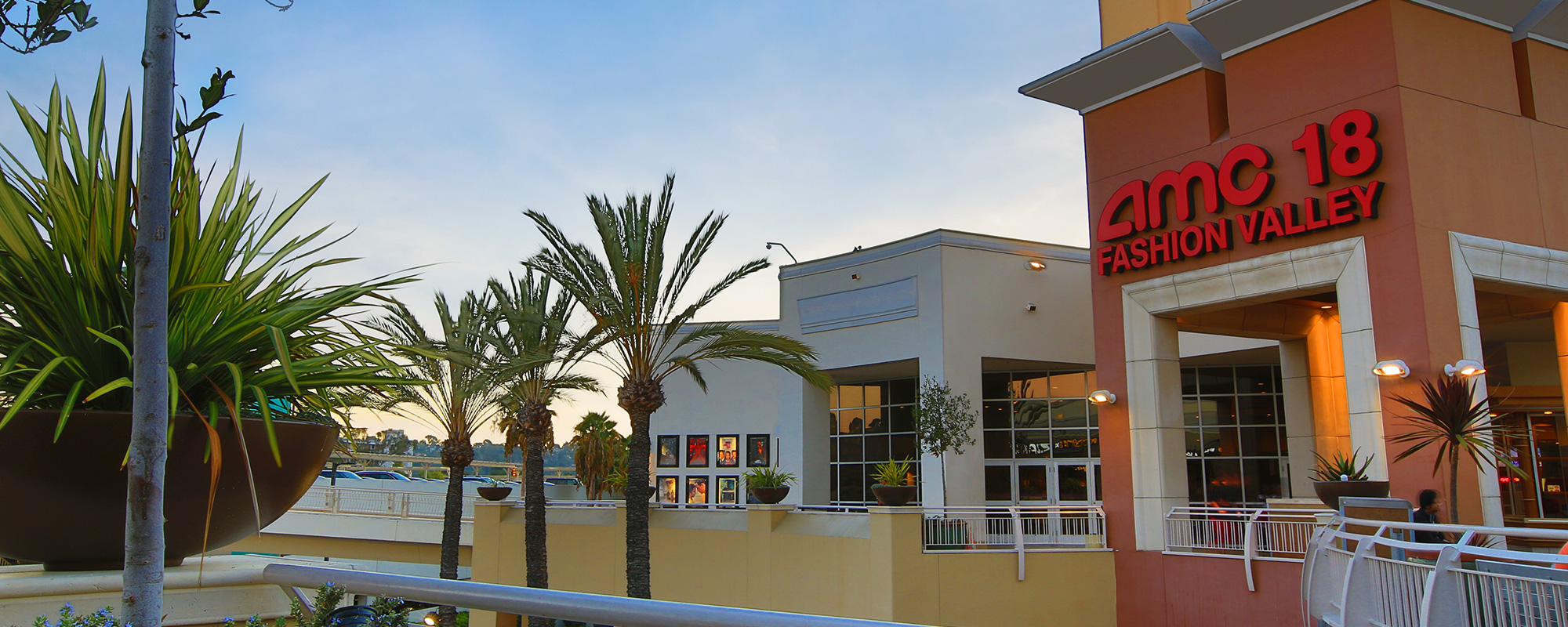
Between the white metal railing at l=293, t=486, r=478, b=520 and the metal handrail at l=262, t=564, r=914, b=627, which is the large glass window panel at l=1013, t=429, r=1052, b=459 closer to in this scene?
the white metal railing at l=293, t=486, r=478, b=520

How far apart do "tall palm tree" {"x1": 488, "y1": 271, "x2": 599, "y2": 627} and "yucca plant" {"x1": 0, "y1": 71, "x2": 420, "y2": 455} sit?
17.7 metres

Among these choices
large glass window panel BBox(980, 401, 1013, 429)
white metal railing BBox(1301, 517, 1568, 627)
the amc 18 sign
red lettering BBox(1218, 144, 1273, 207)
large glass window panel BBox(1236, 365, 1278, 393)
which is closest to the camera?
white metal railing BBox(1301, 517, 1568, 627)

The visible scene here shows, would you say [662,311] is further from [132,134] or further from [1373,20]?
[132,134]

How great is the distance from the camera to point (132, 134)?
3357 mm

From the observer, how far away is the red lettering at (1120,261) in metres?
18.0

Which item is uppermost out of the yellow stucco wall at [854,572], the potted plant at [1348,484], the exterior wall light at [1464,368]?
the exterior wall light at [1464,368]

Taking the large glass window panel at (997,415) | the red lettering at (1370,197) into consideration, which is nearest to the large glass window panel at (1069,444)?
the large glass window panel at (997,415)

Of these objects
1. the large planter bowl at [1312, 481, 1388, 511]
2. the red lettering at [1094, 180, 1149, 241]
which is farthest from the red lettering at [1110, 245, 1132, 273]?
the large planter bowl at [1312, 481, 1388, 511]

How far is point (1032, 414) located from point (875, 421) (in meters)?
4.59

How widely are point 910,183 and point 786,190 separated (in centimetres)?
405

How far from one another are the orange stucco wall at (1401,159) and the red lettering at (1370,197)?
11 cm

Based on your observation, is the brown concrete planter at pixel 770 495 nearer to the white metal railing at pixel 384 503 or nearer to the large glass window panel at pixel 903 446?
the large glass window panel at pixel 903 446

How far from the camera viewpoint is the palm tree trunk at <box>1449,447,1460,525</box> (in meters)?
12.9

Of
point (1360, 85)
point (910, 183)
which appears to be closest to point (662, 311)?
point (1360, 85)
